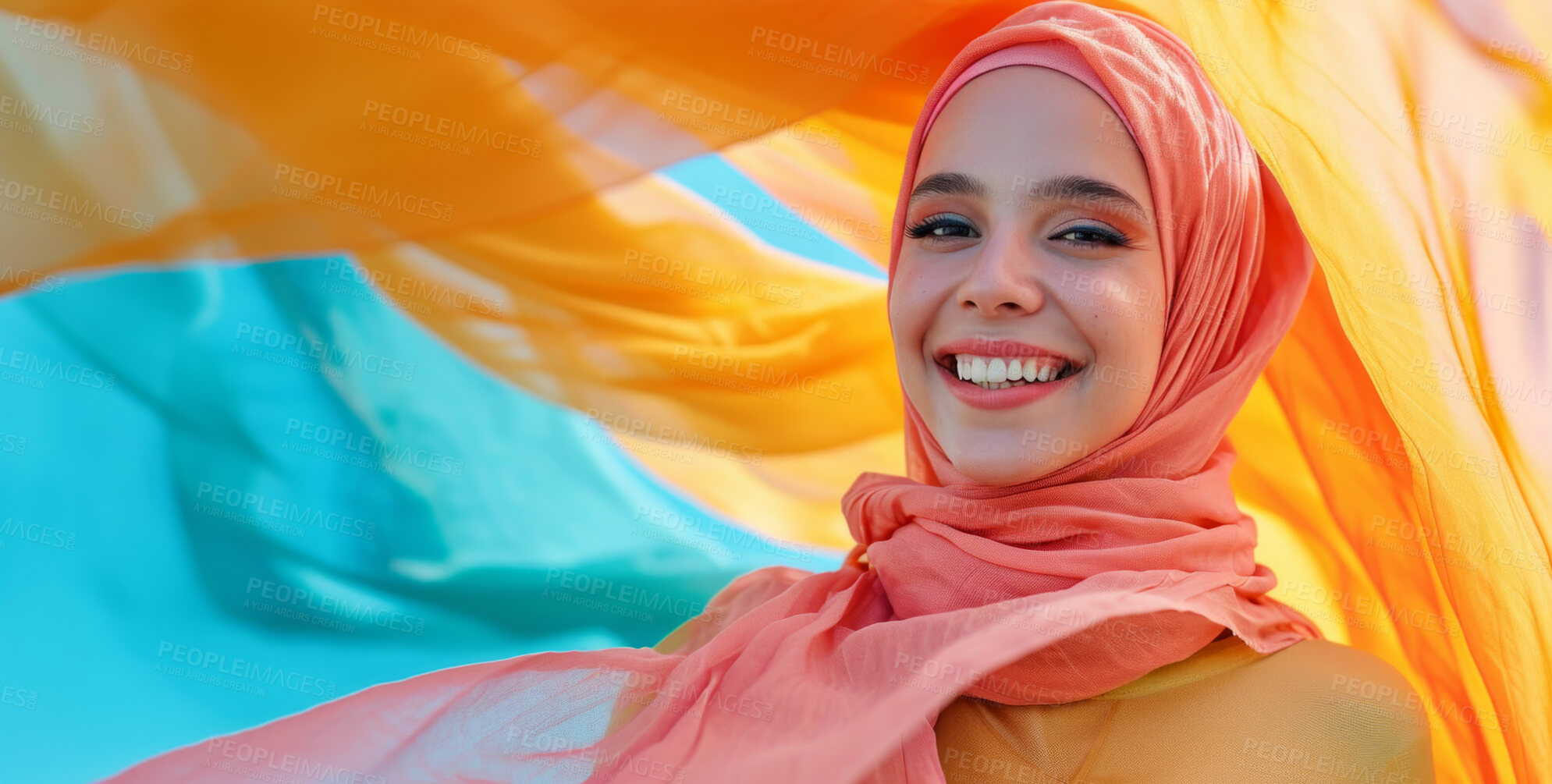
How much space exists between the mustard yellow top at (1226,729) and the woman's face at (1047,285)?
15.0 inches

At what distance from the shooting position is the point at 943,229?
6.73ft

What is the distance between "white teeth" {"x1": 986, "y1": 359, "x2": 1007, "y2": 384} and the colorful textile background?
564 millimetres

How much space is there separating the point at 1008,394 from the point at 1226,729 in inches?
23.5

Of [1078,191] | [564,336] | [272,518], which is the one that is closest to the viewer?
[1078,191]

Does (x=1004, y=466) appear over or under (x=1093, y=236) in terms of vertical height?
under

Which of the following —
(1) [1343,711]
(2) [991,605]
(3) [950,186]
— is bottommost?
(1) [1343,711]

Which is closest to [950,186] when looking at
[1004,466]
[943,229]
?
[943,229]

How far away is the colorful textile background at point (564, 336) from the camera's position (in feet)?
6.24

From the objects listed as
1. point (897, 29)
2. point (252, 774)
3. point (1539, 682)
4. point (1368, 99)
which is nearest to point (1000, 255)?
point (1368, 99)

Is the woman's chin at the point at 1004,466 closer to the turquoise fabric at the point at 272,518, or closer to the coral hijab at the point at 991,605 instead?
the coral hijab at the point at 991,605

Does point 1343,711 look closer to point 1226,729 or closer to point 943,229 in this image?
point 1226,729

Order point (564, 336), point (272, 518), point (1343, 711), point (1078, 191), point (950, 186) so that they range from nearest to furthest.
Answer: point (1343, 711) < point (1078, 191) < point (950, 186) < point (272, 518) < point (564, 336)

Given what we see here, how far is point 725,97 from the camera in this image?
2.61 m

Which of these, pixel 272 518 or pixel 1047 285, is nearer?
pixel 1047 285
